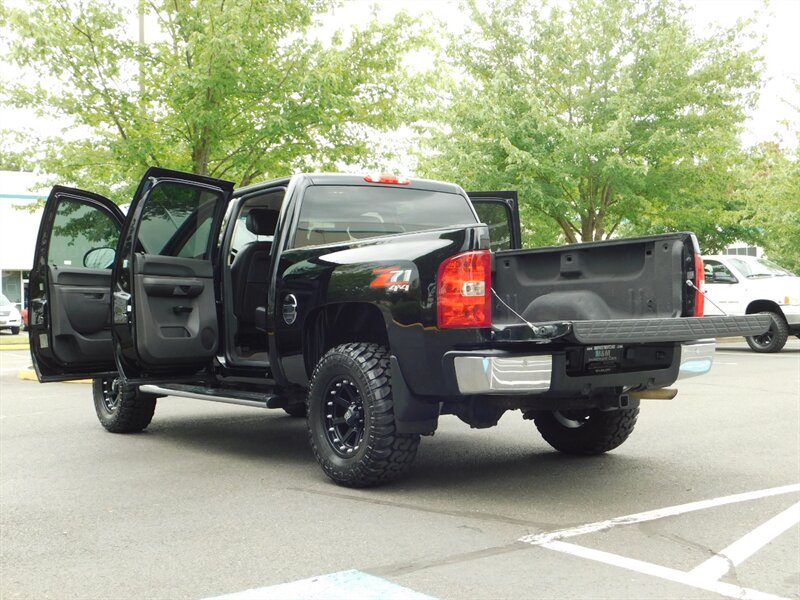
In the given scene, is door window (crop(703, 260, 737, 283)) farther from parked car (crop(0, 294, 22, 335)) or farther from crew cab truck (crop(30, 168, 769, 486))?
parked car (crop(0, 294, 22, 335))

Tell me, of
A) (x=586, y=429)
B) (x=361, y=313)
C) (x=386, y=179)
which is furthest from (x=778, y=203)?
(x=361, y=313)

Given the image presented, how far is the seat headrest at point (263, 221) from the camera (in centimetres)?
757

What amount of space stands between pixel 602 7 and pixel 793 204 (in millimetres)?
7229

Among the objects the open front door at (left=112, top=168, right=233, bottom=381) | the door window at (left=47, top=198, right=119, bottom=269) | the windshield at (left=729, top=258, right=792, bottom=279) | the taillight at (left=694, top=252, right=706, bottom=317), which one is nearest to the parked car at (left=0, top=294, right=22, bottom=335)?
the windshield at (left=729, top=258, right=792, bottom=279)

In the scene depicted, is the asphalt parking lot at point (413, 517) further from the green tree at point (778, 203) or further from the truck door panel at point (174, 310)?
the green tree at point (778, 203)

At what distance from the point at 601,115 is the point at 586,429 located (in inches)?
615

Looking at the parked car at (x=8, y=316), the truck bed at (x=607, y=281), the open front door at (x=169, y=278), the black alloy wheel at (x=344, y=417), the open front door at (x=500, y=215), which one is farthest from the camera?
the parked car at (x=8, y=316)

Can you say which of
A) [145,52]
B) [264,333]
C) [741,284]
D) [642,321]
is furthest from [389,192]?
[741,284]

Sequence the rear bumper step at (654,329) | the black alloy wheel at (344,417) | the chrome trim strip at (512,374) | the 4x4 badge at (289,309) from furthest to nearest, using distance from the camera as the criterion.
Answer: the 4x4 badge at (289,309), the black alloy wheel at (344,417), the chrome trim strip at (512,374), the rear bumper step at (654,329)

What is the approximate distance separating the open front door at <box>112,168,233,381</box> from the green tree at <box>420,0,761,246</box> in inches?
530

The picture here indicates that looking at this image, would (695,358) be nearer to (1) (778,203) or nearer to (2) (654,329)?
(2) (654,329)

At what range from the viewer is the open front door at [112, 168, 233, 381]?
7332 millimetres

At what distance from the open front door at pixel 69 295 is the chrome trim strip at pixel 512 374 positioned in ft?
13.0

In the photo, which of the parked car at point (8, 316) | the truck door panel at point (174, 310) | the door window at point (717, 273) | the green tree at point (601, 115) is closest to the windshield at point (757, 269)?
the door window at point (717, 273)
